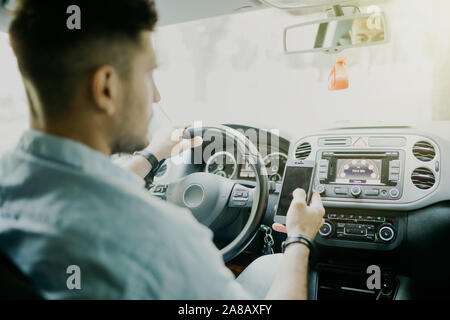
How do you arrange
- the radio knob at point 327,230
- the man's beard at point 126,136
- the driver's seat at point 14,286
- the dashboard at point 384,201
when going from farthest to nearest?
the radio knob at point 327,230 → the dashboard at point 384,201 → the man's beard at point 126,136 → the driver's seat at point 14,286

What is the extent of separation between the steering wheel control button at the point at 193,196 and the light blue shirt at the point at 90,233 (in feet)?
3.20

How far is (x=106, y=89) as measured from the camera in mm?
660

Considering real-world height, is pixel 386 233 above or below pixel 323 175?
below

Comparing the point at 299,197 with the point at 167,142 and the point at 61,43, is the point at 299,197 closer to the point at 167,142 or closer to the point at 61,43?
the point at 167,142

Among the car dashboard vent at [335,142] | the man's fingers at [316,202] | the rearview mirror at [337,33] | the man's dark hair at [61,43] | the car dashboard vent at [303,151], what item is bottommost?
the man's fingers at [316,202]

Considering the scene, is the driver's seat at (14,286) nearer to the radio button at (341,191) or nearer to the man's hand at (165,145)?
the man's hand at (165,145)

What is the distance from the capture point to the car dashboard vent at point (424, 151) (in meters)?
1.44

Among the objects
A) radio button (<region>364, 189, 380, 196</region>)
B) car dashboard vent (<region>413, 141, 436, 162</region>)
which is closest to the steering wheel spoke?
radio button (<region>364, 189, 380, 196</region>)

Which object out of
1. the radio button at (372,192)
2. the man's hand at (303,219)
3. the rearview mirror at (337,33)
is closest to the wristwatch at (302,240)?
the man's hand at (303,219)

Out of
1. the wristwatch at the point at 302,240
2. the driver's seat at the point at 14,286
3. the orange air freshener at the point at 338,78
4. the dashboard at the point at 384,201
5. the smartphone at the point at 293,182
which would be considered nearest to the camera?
the driver's seat at the point at 14,286

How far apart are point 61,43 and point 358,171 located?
1.27m

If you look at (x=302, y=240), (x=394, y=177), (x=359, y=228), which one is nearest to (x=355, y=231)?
(x=359, y=228)
